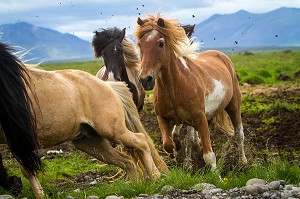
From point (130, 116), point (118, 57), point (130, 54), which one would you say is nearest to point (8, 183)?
point (130, 116)

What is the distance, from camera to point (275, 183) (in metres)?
5.98

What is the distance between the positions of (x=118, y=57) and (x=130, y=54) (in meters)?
0.65

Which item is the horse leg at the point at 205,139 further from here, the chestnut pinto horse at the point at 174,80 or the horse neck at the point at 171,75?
the horse neck at the point at 171,75

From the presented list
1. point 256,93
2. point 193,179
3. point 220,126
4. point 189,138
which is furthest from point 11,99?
point 256,93

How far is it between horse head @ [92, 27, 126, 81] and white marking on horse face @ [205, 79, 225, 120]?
2091mm

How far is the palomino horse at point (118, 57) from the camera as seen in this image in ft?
34.8

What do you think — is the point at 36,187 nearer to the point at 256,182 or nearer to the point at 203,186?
the point at 203,186

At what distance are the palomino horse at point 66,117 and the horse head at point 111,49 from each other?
7.73ft

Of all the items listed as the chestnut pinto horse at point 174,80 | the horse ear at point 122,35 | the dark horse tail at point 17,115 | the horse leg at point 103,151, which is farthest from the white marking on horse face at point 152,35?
the horse ear at point 122,35

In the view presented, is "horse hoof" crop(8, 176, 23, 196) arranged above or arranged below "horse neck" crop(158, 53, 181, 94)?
below

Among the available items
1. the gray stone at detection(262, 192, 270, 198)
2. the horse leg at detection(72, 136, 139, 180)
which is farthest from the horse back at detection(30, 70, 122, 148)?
the gray stone at detection(262, 192, 270, 198)

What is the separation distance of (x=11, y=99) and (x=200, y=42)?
402cm

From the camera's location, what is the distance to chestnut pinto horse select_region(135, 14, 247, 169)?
788 centimetres

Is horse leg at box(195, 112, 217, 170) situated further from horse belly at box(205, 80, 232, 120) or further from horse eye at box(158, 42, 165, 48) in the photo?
horse eye at box(158, 42, 165, 48)
